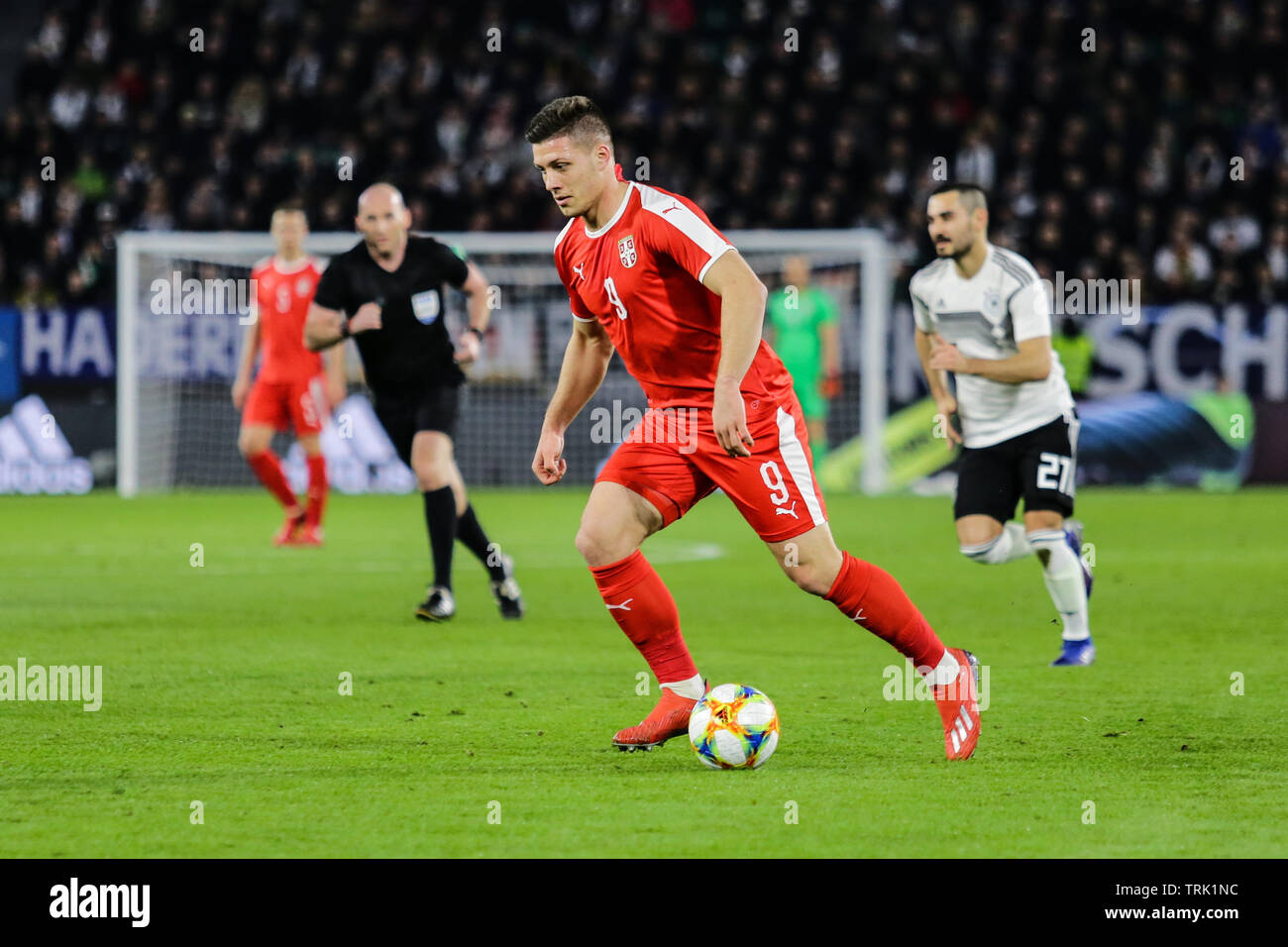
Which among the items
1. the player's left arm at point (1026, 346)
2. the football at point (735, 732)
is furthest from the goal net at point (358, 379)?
the football at point (735, 732)

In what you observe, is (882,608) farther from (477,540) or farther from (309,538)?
(309,538)

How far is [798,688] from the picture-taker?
689cm


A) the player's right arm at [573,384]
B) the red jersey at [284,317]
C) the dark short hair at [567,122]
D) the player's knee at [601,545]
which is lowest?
the player's knee at [601,545]

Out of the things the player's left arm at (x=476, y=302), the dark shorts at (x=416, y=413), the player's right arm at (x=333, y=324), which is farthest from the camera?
the player's left arm at (x=476, y=302)

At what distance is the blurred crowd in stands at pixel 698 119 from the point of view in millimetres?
20297

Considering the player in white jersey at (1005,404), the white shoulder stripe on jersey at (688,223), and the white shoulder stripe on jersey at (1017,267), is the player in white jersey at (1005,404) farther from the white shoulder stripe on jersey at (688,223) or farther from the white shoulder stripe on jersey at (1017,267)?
the white shoulder stripe on jersey at (688,223)

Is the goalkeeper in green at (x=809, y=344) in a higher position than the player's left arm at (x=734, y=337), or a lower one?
higher

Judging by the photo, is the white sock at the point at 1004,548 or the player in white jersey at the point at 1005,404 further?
the white sock at the point at 1004,548

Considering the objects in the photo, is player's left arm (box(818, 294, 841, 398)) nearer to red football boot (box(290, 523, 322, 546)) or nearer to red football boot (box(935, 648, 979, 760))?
red football boot (box(290, 523, 322, 546))

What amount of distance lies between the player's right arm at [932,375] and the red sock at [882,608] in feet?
7.85

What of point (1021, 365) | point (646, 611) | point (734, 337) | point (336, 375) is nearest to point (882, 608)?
point (646, 611)

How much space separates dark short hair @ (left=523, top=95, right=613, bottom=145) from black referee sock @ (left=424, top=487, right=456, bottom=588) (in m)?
3.85

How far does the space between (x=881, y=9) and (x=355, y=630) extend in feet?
53.8
